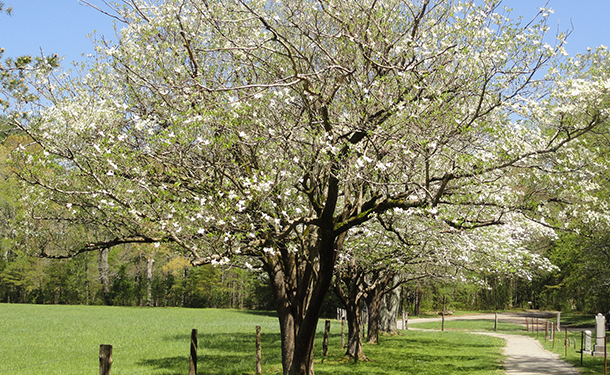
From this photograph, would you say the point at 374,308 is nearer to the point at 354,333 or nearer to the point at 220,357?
the point at 354,333

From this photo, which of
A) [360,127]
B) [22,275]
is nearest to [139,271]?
[22,275]

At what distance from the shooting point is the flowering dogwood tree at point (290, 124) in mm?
7902

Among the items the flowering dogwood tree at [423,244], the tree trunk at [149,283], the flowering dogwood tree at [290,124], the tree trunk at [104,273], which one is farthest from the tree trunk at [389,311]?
the tree trunk at [149,283]

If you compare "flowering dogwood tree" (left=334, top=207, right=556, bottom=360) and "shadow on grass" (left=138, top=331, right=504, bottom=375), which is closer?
"flowering dogwood tree" (left=334, top=207, right=556, bottom=360)

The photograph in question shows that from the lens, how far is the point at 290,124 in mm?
8914

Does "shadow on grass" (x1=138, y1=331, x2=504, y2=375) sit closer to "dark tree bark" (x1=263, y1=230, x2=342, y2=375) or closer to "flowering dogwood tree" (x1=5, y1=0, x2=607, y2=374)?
"dark tree bark" (x1=263, y1=230, x2=342, y2=375)

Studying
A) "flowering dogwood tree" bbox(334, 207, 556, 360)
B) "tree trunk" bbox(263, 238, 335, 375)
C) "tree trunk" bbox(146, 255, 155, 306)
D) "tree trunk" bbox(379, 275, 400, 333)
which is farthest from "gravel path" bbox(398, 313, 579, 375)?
"tree trunk" bbox(146, 255, 155, 306)

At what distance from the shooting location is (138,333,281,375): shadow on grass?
51.2ft

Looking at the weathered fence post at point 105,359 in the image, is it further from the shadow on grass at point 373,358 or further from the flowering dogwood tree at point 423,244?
the shadow on grass at point 373,358

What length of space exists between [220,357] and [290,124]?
12.8m

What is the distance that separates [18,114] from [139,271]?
5698cm

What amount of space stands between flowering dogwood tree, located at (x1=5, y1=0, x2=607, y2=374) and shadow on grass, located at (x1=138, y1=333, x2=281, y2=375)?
651 centimetres

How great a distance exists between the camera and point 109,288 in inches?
2491

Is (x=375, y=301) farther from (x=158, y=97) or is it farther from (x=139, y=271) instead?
(x=139, y=271)
